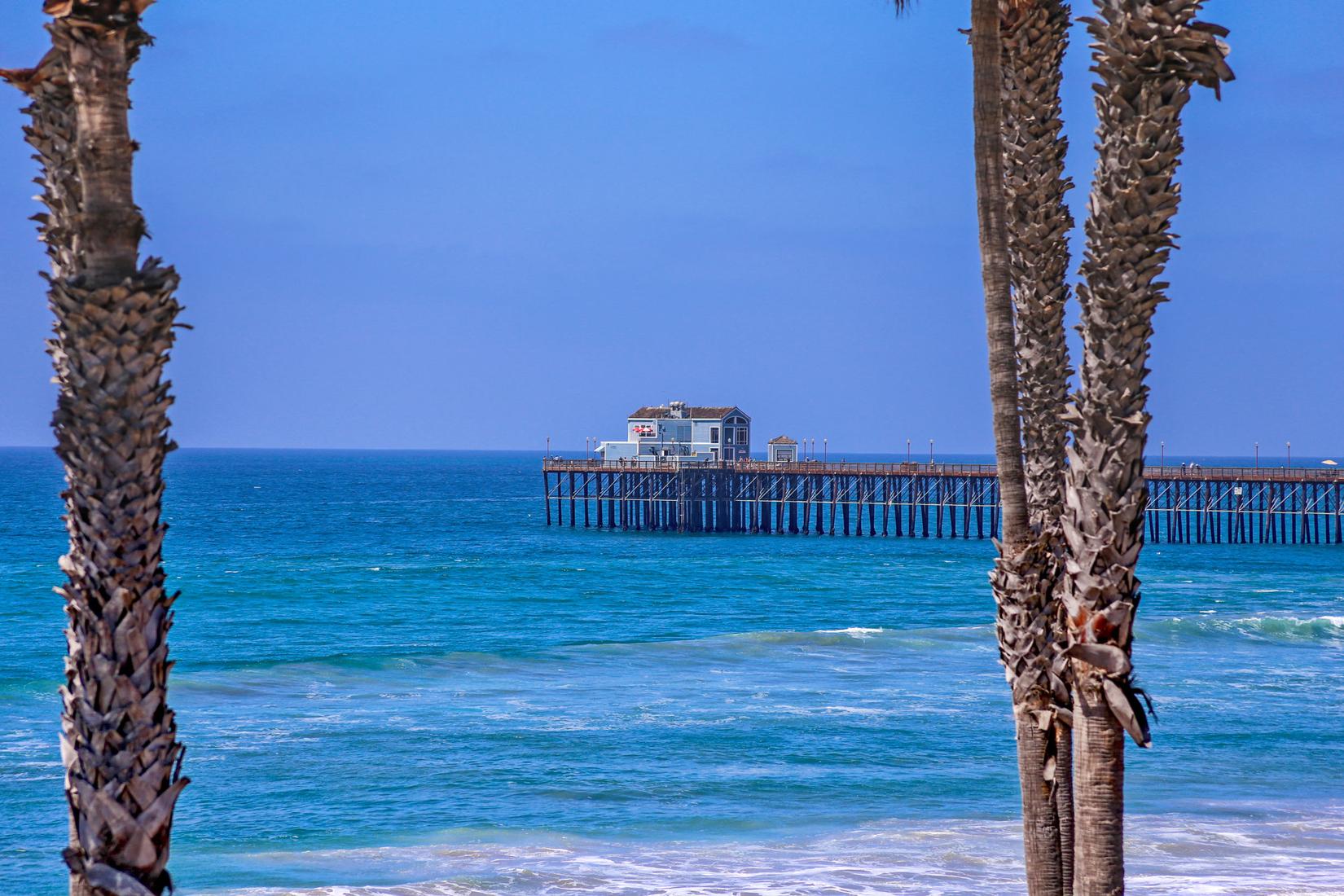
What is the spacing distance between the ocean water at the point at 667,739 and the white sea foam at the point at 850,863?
0.22 feet

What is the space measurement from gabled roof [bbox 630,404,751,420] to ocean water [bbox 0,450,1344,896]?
1186 inches

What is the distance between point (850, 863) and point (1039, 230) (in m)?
10.6

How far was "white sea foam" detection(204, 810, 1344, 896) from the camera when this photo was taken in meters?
17.7

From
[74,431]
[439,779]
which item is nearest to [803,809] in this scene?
[439,779]

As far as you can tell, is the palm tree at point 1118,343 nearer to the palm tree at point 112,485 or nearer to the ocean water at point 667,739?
the palm tree at point 112,485

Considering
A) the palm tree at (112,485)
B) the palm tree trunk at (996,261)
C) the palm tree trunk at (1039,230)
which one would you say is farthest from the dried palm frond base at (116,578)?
the palm tree trunk at (1039,230)

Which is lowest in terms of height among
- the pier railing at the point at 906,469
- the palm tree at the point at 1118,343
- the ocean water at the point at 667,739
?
the ocean water at the point at 667,739

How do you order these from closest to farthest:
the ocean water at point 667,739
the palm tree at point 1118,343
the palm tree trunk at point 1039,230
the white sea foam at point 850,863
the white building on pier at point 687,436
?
the palm tree at point 1118,343, the palm tree trunk at point 1039,230, the white sea foam at point 850,863, the ocean water at point 667,739, the white building on pier at point 687,436

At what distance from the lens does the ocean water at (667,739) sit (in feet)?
63.5

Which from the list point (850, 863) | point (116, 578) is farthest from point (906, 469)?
point (116, 578)

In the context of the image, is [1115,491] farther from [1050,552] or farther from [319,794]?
[319,794]

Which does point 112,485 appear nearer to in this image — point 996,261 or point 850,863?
point 996,261

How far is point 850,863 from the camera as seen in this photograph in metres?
19.2

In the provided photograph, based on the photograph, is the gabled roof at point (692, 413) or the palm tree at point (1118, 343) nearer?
the palm tree at point (1118, 343)
